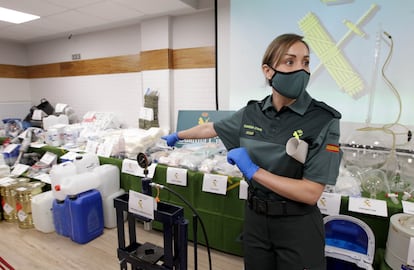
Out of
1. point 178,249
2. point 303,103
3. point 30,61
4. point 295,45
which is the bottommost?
point 178,249

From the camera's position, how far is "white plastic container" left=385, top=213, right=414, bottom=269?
1.17 meters

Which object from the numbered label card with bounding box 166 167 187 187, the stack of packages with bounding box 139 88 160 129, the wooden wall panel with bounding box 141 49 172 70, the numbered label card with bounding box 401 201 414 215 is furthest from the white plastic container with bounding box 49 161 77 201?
the numbered label card with bounding box 401 201 414 215

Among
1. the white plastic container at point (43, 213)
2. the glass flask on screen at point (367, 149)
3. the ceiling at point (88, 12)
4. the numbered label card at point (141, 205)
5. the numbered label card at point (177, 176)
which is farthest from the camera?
the ceiling at point (88, 12)

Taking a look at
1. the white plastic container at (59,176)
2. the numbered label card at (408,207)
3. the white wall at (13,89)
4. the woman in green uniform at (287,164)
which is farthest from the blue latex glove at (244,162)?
the white wall at (13,89)

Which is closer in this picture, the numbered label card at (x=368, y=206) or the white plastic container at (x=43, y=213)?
the numbered label card at (x=368, y=206)

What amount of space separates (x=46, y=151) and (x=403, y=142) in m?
3.74

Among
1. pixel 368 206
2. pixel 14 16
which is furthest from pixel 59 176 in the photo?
pixel 368 206

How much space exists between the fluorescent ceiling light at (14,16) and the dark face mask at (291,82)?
11.2ft

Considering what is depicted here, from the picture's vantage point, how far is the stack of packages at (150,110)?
3.32 m

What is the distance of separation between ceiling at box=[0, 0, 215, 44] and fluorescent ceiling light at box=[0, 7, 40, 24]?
0.31 ft

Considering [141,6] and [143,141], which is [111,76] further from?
[143,141]

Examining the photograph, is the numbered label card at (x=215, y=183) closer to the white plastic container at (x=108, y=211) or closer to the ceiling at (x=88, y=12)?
the white plastic container at (x=108, y=211)

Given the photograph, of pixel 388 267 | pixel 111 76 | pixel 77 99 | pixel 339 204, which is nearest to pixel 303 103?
pixel 339 204

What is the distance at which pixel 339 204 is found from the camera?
157cm
